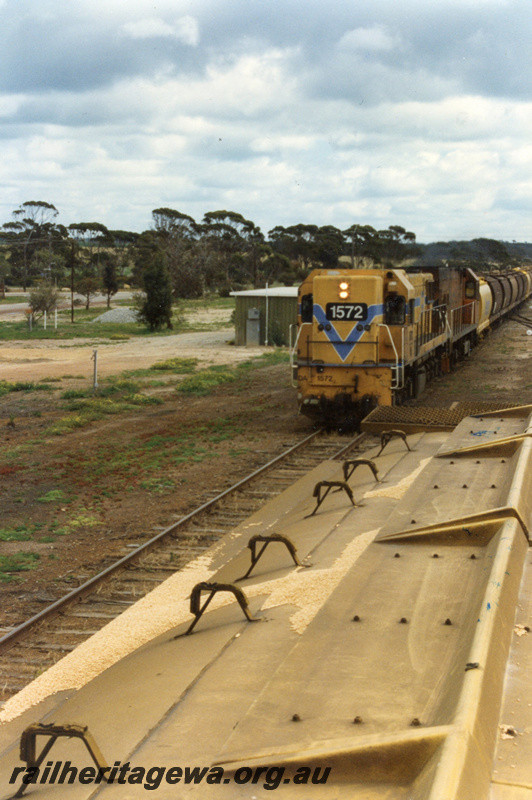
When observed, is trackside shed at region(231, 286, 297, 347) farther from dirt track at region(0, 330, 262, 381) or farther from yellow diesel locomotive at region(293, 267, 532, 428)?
yellow diesel locomotive at region(293, 267, 532, 428)

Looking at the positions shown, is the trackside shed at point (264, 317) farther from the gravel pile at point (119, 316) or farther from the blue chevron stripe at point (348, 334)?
the blue chevron stripe at point (348, 334)

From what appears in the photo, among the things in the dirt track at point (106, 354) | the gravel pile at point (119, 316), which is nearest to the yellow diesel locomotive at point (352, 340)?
the dirt track at point (106, 354)

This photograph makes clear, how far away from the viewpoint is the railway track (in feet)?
22.7

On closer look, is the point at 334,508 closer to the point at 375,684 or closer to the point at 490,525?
the point at 490,525

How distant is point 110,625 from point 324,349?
35.1 ft

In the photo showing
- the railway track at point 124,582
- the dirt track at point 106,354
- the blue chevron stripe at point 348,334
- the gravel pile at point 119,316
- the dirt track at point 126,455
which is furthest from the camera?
the gravel pile at point 119,316

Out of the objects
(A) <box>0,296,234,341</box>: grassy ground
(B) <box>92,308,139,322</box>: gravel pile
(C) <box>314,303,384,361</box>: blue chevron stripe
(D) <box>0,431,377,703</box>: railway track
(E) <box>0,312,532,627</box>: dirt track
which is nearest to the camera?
(D) <box>0,431,377,703</box>: railway track

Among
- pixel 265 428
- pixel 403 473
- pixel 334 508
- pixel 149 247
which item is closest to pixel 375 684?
pixel 334 508

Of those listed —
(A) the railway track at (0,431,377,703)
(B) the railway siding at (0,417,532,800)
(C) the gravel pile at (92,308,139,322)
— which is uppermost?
(C) the gravel pile at (92,308,139,322)

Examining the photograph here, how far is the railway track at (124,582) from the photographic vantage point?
22.7 feet

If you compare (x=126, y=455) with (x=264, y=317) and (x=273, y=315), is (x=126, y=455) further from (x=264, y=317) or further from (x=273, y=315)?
(x=264, y=317)

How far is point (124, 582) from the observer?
862 centimetres

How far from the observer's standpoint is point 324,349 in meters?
16.8

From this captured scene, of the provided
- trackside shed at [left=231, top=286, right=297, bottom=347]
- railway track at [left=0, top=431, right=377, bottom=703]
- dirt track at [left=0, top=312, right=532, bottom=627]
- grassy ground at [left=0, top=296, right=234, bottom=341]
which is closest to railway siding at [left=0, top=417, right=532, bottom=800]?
railway track at [left=0, top=431, right=377, bottom=703]
